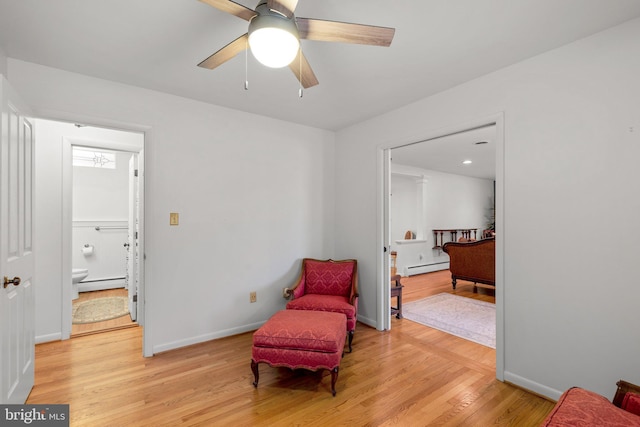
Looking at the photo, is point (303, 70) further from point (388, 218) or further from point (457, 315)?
point (457, 315)

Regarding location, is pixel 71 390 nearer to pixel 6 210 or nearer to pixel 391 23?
pixel 6 210

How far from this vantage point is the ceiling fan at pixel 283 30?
1.31m

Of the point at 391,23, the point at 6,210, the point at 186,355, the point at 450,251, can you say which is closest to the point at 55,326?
the point at 186,355

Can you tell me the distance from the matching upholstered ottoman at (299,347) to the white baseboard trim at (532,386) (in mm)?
1328

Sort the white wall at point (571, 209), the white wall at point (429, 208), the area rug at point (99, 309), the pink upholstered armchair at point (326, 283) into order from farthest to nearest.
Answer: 1. the white wall at point (429, 208)
2. the area rug at point (99, 309)
3. the pink upholstered armchair at point (326, 283)
4. the white wall at point (571, 209)

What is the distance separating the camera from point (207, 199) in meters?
3.09

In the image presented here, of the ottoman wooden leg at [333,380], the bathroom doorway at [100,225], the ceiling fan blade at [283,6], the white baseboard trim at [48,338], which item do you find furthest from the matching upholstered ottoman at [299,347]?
the bathroom doorway at [100,225]

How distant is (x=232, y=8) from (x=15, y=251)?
196 centimetres

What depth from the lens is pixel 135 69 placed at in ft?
7.80

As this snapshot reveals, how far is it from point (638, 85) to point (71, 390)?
423cm

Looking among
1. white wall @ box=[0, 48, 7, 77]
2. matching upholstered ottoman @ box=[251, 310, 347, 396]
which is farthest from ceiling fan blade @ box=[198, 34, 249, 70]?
matching upholstered ottoman @ box=[251, 310, 347, 396]

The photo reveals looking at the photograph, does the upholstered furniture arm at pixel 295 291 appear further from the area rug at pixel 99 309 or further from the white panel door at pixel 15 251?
the area rug at pixel 99 309

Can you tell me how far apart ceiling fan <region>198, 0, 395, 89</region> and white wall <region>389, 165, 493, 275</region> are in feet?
16.3

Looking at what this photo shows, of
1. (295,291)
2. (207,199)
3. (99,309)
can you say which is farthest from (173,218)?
(99,309)
